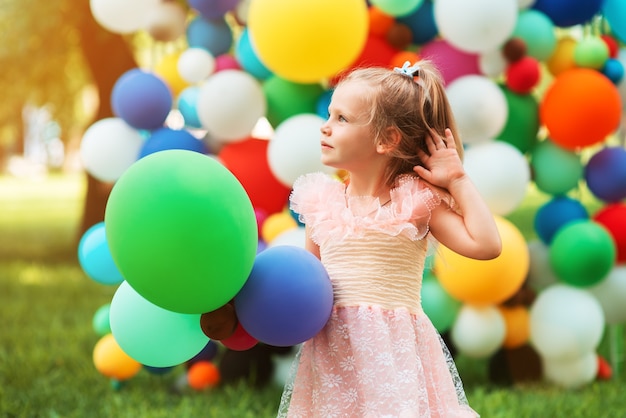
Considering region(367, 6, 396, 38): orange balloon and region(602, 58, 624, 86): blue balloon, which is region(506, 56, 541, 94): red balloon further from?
region(367, 6, 396, 38): orange balloon

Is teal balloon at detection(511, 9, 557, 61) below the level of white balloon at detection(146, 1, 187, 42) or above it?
above

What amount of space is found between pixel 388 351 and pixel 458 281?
5.18 ft

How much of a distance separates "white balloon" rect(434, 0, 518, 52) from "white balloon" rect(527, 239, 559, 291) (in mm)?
950

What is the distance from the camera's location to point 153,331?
1.86m

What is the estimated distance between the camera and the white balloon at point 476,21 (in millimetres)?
3201

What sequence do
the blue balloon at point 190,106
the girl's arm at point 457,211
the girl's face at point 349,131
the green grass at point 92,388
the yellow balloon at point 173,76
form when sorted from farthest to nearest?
the yellow balloon at point 173,76
the blue balloon at point 190,106
the green grass at point 92,388
the girl's face at point 349,131
the girl's arm at point 457,211

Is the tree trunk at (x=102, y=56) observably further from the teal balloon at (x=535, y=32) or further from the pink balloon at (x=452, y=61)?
the teal balloon at (x=535, y=32)

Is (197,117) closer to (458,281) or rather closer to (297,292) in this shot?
(458,281)

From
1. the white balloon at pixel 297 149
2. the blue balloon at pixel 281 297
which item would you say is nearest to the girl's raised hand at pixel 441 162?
the blue balloon at pixel 281 297

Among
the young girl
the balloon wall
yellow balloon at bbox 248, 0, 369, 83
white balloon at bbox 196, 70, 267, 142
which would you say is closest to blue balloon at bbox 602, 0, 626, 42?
the balloon wall

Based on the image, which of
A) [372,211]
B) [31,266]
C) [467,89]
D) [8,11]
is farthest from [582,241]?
[8,11]

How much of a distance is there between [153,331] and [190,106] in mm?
1945

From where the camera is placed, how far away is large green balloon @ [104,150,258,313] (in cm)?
152

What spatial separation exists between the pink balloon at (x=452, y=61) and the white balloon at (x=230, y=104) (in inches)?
29.8
